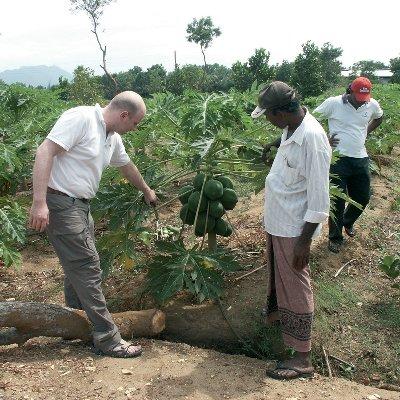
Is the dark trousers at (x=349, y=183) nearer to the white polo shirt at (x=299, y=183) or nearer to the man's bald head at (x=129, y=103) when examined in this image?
the white polo shirt at (x=299, y=183)

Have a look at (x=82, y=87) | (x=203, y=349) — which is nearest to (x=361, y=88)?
(x=203, y=349)

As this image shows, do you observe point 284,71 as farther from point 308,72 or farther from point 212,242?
point 212,242

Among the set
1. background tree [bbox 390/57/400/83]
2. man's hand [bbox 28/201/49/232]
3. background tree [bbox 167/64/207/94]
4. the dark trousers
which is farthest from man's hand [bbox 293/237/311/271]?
background tree [bbox 390/57/400/83]

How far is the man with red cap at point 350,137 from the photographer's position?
4840 mm

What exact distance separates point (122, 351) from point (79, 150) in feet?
4.30

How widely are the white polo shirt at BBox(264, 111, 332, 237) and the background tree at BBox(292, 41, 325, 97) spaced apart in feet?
86.3

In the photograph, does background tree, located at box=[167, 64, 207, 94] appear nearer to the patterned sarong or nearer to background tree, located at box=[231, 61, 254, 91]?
background tree, located at box=[231, 61, 254, 91]

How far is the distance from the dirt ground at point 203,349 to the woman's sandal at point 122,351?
5cm

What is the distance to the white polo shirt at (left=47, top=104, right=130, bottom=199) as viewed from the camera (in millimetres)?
3039

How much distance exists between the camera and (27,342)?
11.8 feet

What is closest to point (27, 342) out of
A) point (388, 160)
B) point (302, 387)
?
point (302, 387)

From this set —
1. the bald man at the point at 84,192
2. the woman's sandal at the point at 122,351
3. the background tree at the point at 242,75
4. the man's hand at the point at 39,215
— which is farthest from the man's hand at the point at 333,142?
the background tree at the point at 242,75

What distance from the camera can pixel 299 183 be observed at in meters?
3.05

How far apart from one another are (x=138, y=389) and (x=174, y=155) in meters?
1.86
